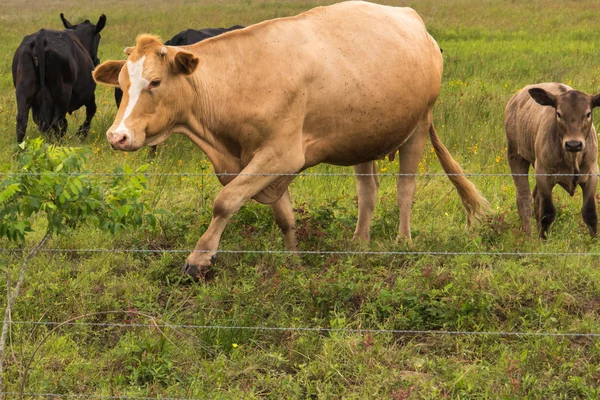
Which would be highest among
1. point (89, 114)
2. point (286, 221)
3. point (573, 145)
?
point (573, 145)

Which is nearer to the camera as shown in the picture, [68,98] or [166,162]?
[166,162]

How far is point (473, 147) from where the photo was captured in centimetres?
1033

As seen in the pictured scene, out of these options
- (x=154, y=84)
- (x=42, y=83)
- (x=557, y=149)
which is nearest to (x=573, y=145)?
(x=557, y=149)

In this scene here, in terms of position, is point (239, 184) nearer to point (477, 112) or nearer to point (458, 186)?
point (458, 186)

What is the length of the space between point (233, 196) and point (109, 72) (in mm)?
1414

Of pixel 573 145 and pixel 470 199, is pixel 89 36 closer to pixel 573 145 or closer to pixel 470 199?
pixel 470 199

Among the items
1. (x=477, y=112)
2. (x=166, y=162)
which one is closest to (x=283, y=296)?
(x=166, y=162)

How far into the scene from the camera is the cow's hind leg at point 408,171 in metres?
7.53

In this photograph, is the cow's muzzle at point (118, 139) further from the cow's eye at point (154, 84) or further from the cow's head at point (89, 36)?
the cow's head at point (89, 36)

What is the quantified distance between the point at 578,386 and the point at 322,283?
1.89 meters

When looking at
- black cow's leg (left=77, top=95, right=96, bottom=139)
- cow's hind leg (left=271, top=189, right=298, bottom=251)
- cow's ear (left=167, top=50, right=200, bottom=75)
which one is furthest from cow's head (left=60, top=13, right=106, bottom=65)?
cow's ear (left=167, top=50, right=200, bottom=75)

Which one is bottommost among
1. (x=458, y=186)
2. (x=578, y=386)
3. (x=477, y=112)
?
(x=477, y=112)

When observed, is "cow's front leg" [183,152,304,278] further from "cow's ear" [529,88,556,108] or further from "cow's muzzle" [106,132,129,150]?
"cow's ear" [529,88,556,108]

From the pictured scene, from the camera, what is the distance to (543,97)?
777 centimetres
